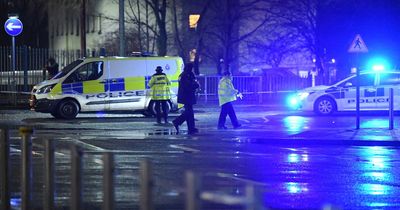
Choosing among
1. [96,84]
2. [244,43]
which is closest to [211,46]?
[244,43]

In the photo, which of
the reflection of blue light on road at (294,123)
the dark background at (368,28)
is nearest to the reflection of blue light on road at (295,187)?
the reflection of blue light on road at (294,123)

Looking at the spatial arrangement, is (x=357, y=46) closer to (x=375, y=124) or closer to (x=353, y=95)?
(x=375, y=124)

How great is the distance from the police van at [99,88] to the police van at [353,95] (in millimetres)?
4743

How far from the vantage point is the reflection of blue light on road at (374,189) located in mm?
9405

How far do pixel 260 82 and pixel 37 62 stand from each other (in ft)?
32.7

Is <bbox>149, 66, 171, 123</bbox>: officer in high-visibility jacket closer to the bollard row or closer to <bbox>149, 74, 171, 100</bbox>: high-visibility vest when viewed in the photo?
<bbox>149, 74, 171, 100</bbox>: high-visibility vest

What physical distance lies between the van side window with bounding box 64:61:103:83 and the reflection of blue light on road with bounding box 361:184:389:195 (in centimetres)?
1390

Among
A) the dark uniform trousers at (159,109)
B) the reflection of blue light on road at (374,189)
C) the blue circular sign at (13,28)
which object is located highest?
the blue circular sign at (13,28)

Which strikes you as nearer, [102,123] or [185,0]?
[102,123]

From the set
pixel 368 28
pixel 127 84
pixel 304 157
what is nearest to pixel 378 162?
pixel 304 157

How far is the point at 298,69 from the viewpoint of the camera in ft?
162

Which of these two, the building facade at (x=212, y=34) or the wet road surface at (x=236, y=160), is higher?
the building facade at (x=212, y=34)

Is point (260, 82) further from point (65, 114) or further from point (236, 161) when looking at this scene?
point (236, 161)

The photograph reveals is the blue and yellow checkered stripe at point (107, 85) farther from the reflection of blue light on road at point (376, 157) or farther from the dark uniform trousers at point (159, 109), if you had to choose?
the reflection of blue light on road at point (376, 157)
